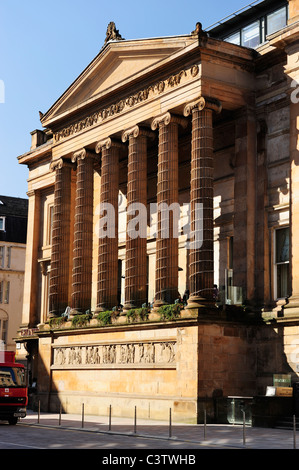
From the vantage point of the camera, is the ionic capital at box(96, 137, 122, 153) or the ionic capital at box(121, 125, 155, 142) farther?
the ionic capital at box(96, 137, 122, 153)

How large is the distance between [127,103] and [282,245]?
40.4 feet

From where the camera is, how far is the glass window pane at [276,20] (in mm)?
41281

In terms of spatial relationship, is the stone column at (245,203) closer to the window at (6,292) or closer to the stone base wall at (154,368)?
the stone base wall at (154,368)

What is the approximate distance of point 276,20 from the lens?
41.8 metres

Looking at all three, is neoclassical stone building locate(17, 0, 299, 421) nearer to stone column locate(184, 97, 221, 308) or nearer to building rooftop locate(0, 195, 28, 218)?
stone column locate(184, 97, 221, 308)

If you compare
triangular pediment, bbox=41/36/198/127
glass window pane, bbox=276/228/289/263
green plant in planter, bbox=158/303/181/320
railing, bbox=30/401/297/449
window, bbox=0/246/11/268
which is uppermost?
triangular pediment, bbox=41/36/198/127

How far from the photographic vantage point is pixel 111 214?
4322 cm

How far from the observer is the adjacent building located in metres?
84.2

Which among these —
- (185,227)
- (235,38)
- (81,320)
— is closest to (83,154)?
(185,227)

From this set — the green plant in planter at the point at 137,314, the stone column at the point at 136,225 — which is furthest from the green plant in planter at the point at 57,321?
the green plant in planter at the point at 137,314

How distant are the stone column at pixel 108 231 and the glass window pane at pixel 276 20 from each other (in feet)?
34.4

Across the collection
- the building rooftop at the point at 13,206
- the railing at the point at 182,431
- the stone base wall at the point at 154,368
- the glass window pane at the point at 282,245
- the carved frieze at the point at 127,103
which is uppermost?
the building rooftop at the point at 13,206

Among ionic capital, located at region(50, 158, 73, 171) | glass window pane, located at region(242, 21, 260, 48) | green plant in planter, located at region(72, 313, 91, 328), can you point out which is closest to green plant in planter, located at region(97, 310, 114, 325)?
green plant in planter, located at region(72, 313, 91, 328)
